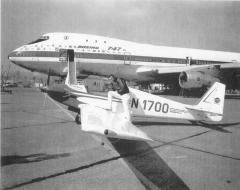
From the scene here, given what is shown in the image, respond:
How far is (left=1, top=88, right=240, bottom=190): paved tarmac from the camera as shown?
3912 mm

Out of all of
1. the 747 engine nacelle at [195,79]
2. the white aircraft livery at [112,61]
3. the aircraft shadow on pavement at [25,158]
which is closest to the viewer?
the aircraft shadow on pavement at [25,158]

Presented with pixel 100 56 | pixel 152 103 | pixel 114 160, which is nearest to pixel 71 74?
pixel 152 103

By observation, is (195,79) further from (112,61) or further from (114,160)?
(114,160)

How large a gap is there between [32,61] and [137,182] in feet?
68.1

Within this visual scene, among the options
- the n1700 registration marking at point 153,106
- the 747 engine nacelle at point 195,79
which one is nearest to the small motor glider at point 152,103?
the n1700 registration marking at point 153,106

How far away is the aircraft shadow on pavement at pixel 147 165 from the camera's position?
398 centimetres

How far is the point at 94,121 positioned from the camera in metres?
4.82

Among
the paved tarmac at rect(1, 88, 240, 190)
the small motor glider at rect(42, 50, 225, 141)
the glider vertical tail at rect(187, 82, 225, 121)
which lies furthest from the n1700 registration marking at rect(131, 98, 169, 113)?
the glider vertical tail at rect(187, 82, 225, 121)

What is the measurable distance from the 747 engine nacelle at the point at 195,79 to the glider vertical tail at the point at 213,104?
1263 centimetres

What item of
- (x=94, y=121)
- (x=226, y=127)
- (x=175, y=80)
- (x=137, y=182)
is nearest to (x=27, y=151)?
(x=94, y=121)

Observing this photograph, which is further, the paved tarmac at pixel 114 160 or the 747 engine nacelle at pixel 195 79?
the 747 engine nacelle at pixel 195 79

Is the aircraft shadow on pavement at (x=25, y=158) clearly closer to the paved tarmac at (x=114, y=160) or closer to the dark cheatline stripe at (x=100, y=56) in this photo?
the paved tarmac at (x=114, y=160)

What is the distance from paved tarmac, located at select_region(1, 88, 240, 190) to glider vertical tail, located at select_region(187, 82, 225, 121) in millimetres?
619

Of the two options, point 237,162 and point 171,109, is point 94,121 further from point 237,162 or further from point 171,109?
point 171,109
